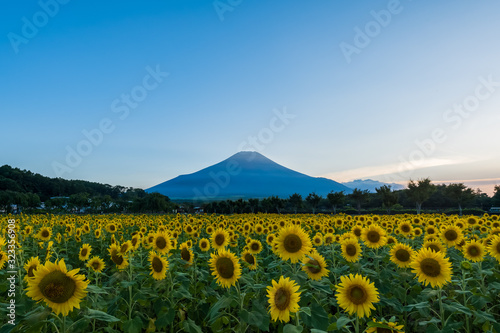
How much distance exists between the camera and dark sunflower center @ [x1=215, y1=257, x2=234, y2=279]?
3.98 m

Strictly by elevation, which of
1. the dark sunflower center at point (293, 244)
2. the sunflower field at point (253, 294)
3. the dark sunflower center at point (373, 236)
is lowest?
the sunflower field at point (253, 294)

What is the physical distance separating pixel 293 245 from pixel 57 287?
2.98m

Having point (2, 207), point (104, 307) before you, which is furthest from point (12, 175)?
point (104, 307)

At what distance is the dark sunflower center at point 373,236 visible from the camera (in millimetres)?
6531

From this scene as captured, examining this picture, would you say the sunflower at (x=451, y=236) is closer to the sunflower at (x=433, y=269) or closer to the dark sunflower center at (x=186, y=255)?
the sunflower at (x=433, y=269)

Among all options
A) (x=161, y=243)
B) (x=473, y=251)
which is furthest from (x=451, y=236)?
(x=161, y=243)

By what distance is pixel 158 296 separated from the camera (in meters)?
4.28

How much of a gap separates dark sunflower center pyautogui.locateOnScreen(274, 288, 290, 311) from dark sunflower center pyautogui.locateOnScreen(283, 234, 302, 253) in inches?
55.8

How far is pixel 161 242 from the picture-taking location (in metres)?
5.79

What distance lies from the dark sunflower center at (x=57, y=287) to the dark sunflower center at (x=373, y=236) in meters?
5.67

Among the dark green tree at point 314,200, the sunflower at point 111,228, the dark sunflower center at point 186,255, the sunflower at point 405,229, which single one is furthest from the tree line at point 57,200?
the sunflower at point 405,229

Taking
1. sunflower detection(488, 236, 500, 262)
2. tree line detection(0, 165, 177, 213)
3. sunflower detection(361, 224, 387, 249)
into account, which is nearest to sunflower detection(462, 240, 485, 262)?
sunflower detection(488, 236, 500, 262)

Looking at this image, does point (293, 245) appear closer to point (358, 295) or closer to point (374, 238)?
point (358, 295)

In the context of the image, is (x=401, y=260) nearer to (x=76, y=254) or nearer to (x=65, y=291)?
(x=65, y=291)
